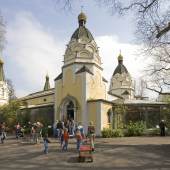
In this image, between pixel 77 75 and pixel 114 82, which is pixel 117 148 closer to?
pixel 77 75

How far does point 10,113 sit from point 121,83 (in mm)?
22631

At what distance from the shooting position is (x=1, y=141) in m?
28.0

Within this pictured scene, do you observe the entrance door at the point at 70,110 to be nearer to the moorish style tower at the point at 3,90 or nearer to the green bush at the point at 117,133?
the green bush at the point at 117,133

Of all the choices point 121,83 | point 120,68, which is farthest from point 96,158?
point 120,68

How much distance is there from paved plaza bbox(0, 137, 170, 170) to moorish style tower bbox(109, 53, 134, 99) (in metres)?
36.3

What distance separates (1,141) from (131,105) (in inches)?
600

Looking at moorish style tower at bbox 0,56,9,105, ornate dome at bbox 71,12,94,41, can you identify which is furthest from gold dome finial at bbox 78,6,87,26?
moorish style tower at bbox 0,56,9,105

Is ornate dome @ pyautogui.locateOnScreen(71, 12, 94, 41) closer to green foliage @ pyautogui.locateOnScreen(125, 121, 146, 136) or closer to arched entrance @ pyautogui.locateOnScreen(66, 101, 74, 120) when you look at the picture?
arched entrance @ pyautogui.locateOnScreen(66, 101, 74, 120)

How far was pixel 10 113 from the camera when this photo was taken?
43.2 meters

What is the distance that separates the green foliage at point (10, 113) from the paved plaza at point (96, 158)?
18343 millimetres

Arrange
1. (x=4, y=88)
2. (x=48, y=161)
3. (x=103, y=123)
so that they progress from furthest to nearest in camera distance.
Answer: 1. (x=4, y=88)
2. (x=103, y=123)
3. (x=48, y=161)

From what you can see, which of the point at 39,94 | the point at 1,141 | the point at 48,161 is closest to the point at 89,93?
the point at 1,141

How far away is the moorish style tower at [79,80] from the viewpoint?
36.0 m

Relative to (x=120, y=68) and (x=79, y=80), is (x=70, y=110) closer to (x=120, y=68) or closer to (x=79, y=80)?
(x=79, y=80)
